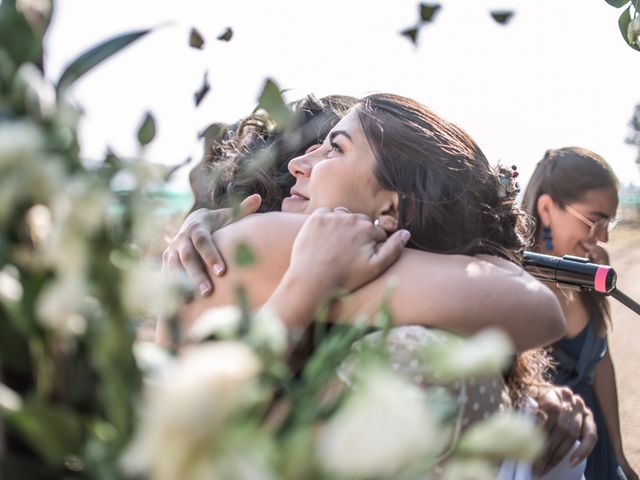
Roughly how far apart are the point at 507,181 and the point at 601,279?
1.15ft

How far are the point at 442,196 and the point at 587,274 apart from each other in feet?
1.08

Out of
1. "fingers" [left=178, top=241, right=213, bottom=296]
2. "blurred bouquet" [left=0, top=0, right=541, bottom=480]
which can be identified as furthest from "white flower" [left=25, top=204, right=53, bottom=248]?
"fingers" [left=178, top=241, right=213, bottom=296]

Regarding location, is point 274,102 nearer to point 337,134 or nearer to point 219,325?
point 219,325

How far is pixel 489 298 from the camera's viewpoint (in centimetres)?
119

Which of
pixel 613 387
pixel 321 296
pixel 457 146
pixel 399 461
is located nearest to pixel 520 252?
pixel 457 146

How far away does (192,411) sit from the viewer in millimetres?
245

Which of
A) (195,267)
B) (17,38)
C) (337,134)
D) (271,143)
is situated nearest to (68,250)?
(17,38)

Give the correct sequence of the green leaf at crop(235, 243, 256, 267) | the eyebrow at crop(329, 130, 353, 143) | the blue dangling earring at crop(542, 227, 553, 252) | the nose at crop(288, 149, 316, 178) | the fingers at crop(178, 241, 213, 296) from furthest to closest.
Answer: the blue dangling earring at crop(542, 227, 553, 252) → the nose at crop(288, 149, 316, 178) → the eyebrow at crop(329, 130, 353, 143) → the fingers at crop(178, 241, 213, 296) → the green leaf at crop(235, 243, 256, 267)

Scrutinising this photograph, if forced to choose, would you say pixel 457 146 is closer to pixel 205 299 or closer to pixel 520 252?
pixel 520 252

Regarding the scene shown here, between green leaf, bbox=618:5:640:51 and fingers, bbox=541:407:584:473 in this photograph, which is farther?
fingers, bbox=541:407:584:473

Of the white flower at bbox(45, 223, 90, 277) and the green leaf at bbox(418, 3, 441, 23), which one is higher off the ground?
the green leaf at bbox(418, 3, 441, 23)

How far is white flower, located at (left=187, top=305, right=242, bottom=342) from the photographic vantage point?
1.18ft

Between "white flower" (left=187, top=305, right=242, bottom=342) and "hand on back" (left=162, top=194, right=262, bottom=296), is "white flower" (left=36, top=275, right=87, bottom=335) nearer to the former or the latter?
"white flower" (left=187, top=305, right=242, bottom=342)

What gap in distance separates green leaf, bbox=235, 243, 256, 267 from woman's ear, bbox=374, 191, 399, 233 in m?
1.25
